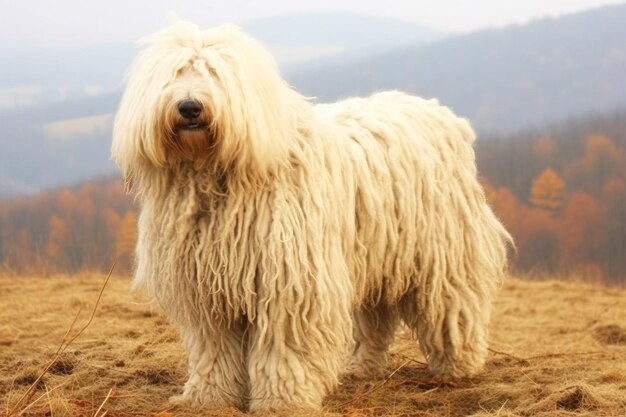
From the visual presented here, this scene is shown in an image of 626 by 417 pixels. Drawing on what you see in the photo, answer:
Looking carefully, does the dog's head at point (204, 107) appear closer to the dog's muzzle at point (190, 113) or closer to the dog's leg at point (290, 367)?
the dog's muzzle at point (190, 113)

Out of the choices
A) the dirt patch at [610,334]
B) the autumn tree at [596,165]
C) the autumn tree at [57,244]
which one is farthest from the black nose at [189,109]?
the autumn tree at [596,165]

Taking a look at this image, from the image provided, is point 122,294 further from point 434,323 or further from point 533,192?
point 533,192

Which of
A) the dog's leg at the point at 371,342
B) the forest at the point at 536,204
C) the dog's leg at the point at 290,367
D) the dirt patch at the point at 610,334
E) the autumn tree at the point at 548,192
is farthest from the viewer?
the autumn tree at the point at 548,192

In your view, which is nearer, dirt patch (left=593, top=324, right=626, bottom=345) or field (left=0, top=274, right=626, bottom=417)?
field (left=0, top=274, right=626, bottom=417)

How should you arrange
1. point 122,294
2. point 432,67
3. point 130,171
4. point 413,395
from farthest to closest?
point 432,67 → point 122,294 → point 413,395 → point 130,171

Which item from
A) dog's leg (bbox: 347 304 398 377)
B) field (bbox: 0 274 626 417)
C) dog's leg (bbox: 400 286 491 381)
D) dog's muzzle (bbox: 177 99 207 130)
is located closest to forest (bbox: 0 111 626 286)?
field (bbox: 0 274 626 417)

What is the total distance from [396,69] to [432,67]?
54.3 inches

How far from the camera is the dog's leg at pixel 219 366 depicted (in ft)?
16.9

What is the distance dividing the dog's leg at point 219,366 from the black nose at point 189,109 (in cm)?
134

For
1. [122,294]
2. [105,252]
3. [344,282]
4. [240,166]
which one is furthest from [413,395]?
[105,252]

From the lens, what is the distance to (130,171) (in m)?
4.86

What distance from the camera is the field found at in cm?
514

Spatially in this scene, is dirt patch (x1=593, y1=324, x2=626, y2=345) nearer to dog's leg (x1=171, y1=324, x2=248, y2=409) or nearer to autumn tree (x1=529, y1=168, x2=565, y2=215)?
dog's leg (x1=171, y1=324, x2=248, y2=409)

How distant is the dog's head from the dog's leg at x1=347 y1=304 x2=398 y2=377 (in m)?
2.02
